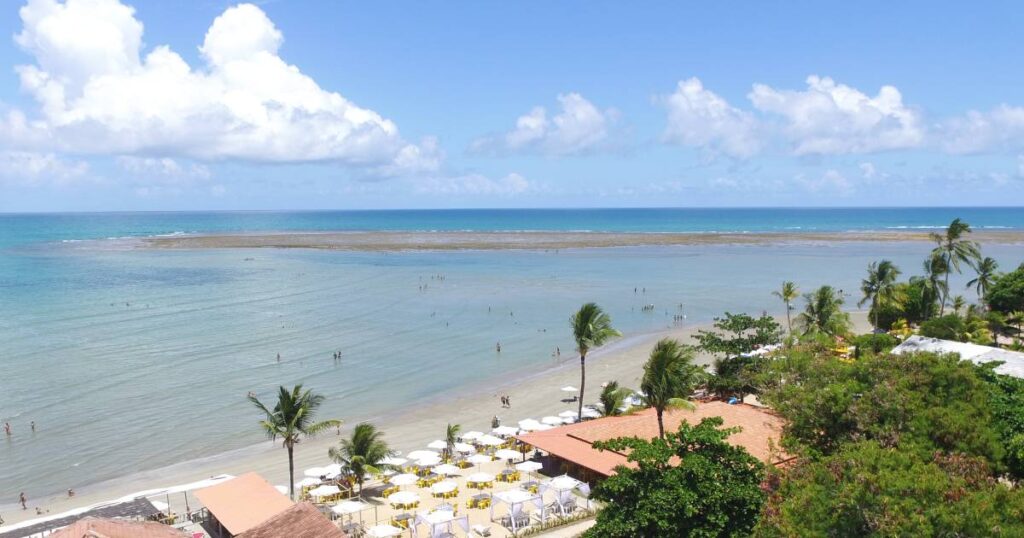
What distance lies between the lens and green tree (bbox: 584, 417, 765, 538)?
Result: 579 inches

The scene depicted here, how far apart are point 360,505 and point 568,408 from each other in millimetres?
15534

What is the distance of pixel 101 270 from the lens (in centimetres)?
9075

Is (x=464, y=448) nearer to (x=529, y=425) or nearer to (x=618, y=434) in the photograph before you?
(x=529, y=425)

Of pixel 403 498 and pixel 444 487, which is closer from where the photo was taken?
pixel 403 498

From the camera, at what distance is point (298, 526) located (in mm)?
18625

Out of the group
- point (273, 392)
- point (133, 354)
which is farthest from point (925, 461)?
point (133, 354)

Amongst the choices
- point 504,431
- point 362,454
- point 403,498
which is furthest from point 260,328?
point 403,498

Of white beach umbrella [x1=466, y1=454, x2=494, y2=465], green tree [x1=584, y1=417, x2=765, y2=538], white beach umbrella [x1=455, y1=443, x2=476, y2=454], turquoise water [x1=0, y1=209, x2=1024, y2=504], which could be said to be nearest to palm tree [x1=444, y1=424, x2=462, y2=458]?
white beach umbrella [x1=455, y1=443, x2=476, y2=454]

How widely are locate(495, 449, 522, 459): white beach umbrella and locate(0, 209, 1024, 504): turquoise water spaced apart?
393 inches

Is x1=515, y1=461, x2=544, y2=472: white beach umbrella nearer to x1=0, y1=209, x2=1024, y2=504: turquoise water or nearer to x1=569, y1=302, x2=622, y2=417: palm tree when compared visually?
x1=569, y1=302, x2=622, y2=417: palm tree

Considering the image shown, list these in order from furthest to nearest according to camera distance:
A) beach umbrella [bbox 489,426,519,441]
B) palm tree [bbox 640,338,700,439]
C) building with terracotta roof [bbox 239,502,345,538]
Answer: beach umbrella [bbox 489,426,519,441]
palm tree [bbox 640,338,700,439]
building with terracotta roof [bbox 239,502,345,538]

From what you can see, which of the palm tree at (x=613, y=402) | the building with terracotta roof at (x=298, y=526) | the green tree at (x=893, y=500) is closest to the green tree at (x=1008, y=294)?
the palm tree at (x=613, y=402)

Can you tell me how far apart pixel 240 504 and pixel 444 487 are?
681cm

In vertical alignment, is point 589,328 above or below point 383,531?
above
